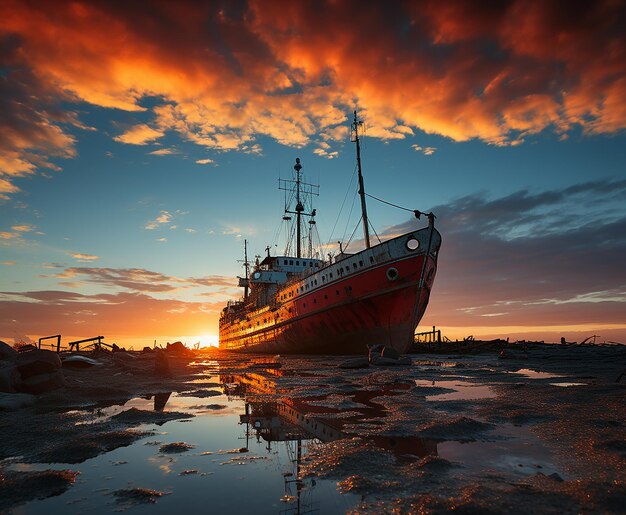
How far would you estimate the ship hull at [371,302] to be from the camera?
24297 millimetres

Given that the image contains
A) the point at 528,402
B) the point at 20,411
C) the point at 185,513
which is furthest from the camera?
the point at 528,402

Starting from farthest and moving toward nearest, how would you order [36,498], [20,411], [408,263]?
[408,263], [20,411], [36,498]

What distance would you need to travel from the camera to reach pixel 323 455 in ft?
14.7

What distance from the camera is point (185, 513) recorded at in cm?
308

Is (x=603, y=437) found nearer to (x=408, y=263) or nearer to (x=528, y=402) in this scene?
(x=528, y=402)

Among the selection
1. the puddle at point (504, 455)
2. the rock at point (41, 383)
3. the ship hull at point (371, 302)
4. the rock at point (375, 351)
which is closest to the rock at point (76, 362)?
the rock at point (41, 383)

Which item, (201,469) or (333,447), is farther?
(333,447)

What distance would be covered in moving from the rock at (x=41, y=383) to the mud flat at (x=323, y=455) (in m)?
1.39

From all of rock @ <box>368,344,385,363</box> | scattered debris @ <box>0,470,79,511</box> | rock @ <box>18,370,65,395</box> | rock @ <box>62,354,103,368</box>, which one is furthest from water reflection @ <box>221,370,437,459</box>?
rock @ <box>62,354,103,368</box>

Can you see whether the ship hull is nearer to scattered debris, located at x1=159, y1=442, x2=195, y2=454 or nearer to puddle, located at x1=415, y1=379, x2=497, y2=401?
puddle, located at x1=415, y1=379, x2=497, y2=401

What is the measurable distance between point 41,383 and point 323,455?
9.38 metres

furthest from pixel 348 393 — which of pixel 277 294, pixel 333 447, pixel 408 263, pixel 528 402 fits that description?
pixel 277 294

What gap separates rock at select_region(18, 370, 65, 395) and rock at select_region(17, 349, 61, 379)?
19cm

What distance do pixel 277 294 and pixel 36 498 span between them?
116 ft
